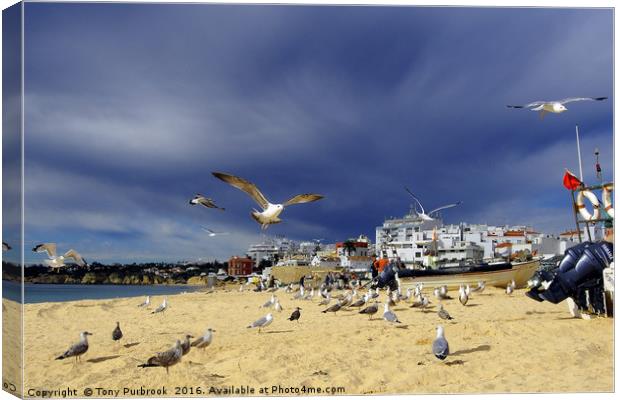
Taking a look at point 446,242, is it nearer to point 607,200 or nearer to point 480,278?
point 480,278

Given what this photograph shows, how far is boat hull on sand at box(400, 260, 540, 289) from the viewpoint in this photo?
20188 millimetres

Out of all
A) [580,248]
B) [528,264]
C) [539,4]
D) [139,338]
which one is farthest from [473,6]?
[528,264]

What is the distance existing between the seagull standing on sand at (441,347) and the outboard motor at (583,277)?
9.03 feet

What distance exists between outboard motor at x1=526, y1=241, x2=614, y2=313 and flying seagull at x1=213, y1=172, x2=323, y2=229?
4.28 meters

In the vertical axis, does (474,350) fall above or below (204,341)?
below

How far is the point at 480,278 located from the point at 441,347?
1447cm

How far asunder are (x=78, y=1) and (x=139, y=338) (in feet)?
17.8

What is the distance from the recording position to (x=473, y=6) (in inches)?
261

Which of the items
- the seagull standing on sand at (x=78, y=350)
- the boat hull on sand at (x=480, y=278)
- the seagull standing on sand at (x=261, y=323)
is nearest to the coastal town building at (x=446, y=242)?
the boat hull on sand at (x=480, y=278)

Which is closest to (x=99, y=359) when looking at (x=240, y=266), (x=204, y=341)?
(x=204, y=341)

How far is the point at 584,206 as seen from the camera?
26.1 ft

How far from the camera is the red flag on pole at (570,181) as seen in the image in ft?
25.1

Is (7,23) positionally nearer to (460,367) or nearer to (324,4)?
(324,4)

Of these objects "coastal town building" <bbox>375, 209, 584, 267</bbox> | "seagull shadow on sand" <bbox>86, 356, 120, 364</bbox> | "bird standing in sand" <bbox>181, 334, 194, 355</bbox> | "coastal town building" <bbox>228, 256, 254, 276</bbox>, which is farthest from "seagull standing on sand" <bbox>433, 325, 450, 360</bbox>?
"coastal town building" <bbox>228, 256, 254, 276</bbox>
